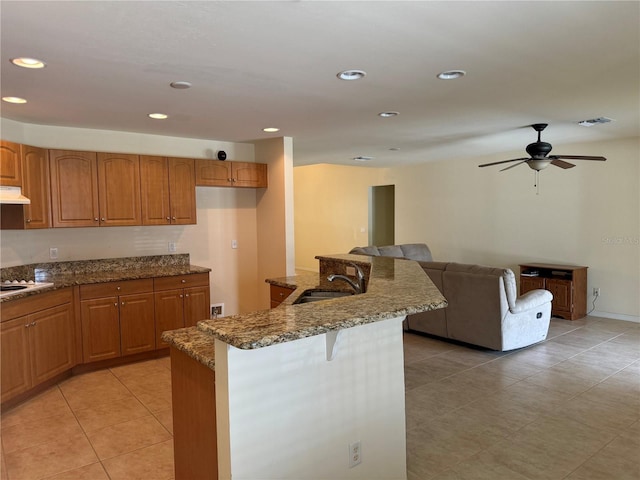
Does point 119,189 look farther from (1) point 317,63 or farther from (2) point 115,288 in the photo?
(1) point 317,63

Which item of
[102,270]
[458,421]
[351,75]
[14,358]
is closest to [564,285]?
[458,421]

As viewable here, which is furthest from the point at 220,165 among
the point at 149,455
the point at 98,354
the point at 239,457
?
the point at 239,457

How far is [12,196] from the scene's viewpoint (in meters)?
3.62

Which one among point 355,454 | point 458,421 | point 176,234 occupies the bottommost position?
point 458,421

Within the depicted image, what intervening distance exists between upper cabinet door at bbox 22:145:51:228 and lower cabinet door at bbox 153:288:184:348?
49.5 inches

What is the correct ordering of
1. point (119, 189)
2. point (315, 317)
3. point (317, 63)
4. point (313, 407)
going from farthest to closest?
point (119, 189) < point (317, 63) < point (313, 407) < point (315, 317)

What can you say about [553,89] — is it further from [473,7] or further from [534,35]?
[473,7]

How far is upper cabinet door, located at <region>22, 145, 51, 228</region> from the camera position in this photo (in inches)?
151

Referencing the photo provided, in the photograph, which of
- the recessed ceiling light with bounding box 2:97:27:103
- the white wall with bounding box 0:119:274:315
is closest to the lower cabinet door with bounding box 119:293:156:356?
the white wall with bounding box 0:119:274:315

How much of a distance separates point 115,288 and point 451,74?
3.55 m

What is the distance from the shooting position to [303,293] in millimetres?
3232

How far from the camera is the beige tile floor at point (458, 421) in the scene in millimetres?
2621

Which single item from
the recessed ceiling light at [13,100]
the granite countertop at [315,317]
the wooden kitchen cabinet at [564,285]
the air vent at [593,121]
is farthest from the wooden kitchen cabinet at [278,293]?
the wooden kitchen cabinet at [564,285]

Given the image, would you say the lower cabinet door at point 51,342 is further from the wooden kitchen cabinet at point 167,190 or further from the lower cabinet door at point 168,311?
the wooden kitchen cabinet at point 167,190
